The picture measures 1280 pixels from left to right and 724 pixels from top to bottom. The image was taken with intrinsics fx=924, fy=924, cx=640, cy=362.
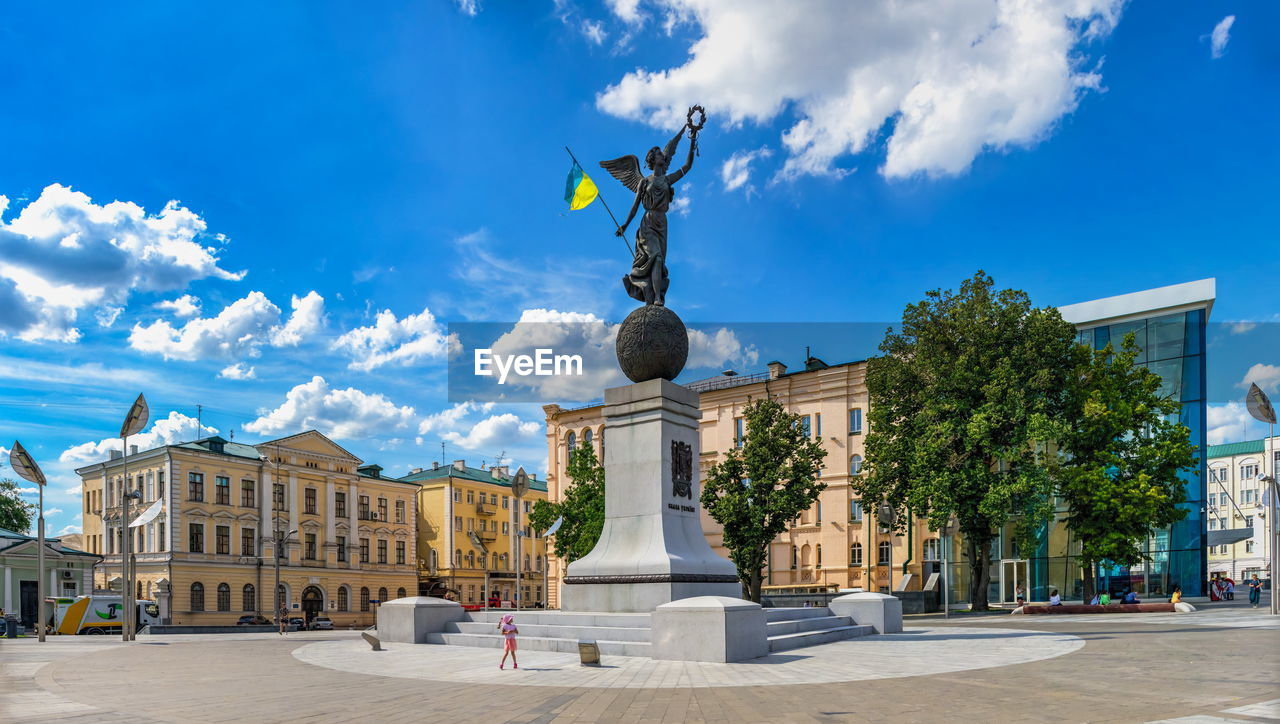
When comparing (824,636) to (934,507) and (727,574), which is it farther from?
(934,507)

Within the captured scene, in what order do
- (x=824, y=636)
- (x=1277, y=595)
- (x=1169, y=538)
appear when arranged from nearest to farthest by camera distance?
(x=824, y=636), (x=1277, y=595), (x=1169, y=538)

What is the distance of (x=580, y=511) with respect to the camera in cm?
5272

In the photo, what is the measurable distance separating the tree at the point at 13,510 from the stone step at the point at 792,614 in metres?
77.5

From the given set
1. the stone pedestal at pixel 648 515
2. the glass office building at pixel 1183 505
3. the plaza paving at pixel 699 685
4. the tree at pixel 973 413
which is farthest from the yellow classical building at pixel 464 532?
the plaza paving at pixel 699 685

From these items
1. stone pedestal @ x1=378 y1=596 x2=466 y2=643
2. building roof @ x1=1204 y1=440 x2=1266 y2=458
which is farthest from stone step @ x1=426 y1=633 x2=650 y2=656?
building roof @ x1=1204 y1=440 x2=1266 y2=458

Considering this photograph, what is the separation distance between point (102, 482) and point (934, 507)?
208ft

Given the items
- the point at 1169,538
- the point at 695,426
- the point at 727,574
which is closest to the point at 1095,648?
the point at 727,574

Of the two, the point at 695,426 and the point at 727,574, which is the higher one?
the point at 695,426

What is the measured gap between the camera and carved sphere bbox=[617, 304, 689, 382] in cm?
2241

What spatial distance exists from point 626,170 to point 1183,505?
3905cm

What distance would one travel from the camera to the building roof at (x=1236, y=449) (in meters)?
102

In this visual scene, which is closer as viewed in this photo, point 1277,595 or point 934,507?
point 1277,595

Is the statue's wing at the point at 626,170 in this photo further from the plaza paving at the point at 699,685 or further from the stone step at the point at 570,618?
the plaza paving at the point at 699,685

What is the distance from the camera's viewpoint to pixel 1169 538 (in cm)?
4775
